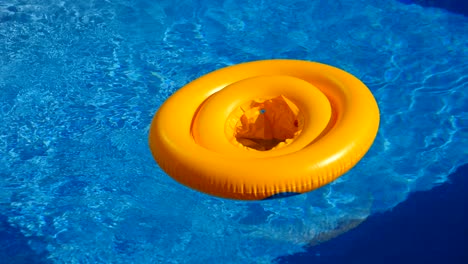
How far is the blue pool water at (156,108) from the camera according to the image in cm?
470

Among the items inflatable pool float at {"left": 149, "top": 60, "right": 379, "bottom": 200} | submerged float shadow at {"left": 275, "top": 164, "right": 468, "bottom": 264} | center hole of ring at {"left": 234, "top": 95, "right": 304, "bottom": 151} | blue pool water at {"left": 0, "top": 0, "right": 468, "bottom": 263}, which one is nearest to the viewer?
inflatable pool float at {"left": 149, "top": 60, "right": 379, "bottom": 200}

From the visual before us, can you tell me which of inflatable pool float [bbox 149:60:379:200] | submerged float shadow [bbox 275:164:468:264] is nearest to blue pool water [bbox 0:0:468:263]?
submerged float shadow [bbox 275:164:468:264]

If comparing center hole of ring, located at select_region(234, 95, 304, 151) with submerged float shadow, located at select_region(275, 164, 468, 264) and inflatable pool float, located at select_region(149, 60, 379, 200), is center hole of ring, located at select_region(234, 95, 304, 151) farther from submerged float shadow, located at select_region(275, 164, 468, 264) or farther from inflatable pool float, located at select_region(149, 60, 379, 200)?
submerged float shadow, located at select_region(275, 164, 468, 264)

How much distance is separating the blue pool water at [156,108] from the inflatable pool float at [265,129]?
2.30 feet

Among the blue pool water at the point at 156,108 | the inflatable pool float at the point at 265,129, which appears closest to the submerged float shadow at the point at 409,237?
the blue pool water at the point at 156,108

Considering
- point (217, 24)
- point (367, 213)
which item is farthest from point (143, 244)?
point (217, 24)

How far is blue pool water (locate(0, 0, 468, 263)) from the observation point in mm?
4703

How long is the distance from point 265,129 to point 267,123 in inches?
1.9

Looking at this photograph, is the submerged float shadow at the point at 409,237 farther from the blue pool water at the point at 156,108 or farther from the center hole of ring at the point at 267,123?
the center hole of ring at the point at 267,123

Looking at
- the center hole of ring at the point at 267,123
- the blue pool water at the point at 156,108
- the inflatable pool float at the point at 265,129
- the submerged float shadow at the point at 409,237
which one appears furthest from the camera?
the blue pool water at the point at 156,108

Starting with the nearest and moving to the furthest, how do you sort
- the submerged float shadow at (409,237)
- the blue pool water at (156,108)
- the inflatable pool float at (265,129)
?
1. the inflatable pool float at (265,129)
2. the submerged float shadow at (409,237)
3. the blue pool water at (156,108)

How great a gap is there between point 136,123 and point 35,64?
5.02 ft

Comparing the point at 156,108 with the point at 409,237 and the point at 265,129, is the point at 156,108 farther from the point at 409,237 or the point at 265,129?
the point at 409,237

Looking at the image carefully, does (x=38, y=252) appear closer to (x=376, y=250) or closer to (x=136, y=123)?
(x=136, y=123)
